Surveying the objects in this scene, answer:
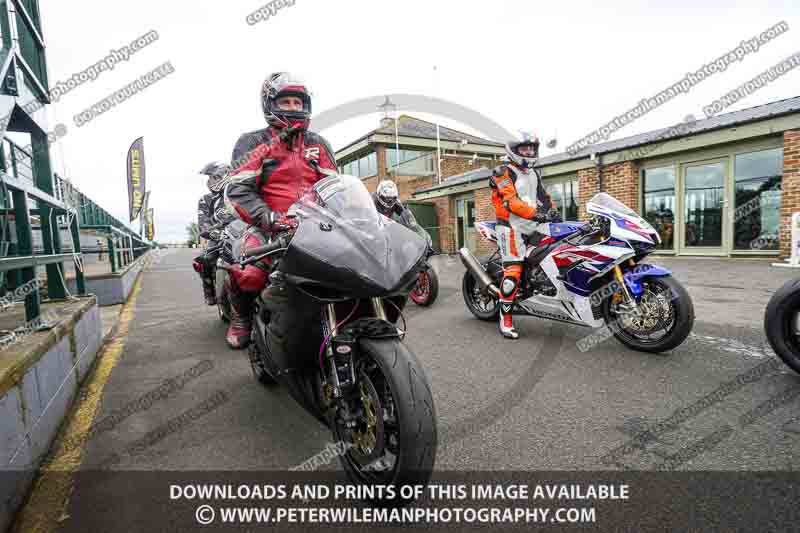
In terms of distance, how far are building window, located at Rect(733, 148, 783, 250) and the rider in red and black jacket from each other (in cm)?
1057

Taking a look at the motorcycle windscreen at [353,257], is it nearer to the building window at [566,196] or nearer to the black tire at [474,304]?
the black tire at [474,304]

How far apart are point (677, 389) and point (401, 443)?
6.96ft

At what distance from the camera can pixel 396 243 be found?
171 centimetres

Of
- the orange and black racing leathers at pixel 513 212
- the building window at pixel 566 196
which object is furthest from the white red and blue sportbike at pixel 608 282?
the building window at pixel 566 196

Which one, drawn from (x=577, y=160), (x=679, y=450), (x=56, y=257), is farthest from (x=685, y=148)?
(x=56, y=257)

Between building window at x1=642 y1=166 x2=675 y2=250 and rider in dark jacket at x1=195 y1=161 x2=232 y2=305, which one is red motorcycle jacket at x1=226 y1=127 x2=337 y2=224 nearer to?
rider in dark jacket at x1=195 y1=161 x2=232 y2=305

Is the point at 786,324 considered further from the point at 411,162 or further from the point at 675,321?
the point at 411,162

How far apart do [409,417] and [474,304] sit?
11.9ft

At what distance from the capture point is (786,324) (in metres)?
2.72

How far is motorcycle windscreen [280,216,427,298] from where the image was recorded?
157cm

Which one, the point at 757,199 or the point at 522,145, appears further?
the point at 757,199

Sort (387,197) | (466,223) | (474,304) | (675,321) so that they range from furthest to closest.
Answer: (466,223)
(387,197)
(474,304)
(675,321)

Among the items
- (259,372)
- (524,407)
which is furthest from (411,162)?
(524,407)

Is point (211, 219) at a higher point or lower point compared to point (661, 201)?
lower
